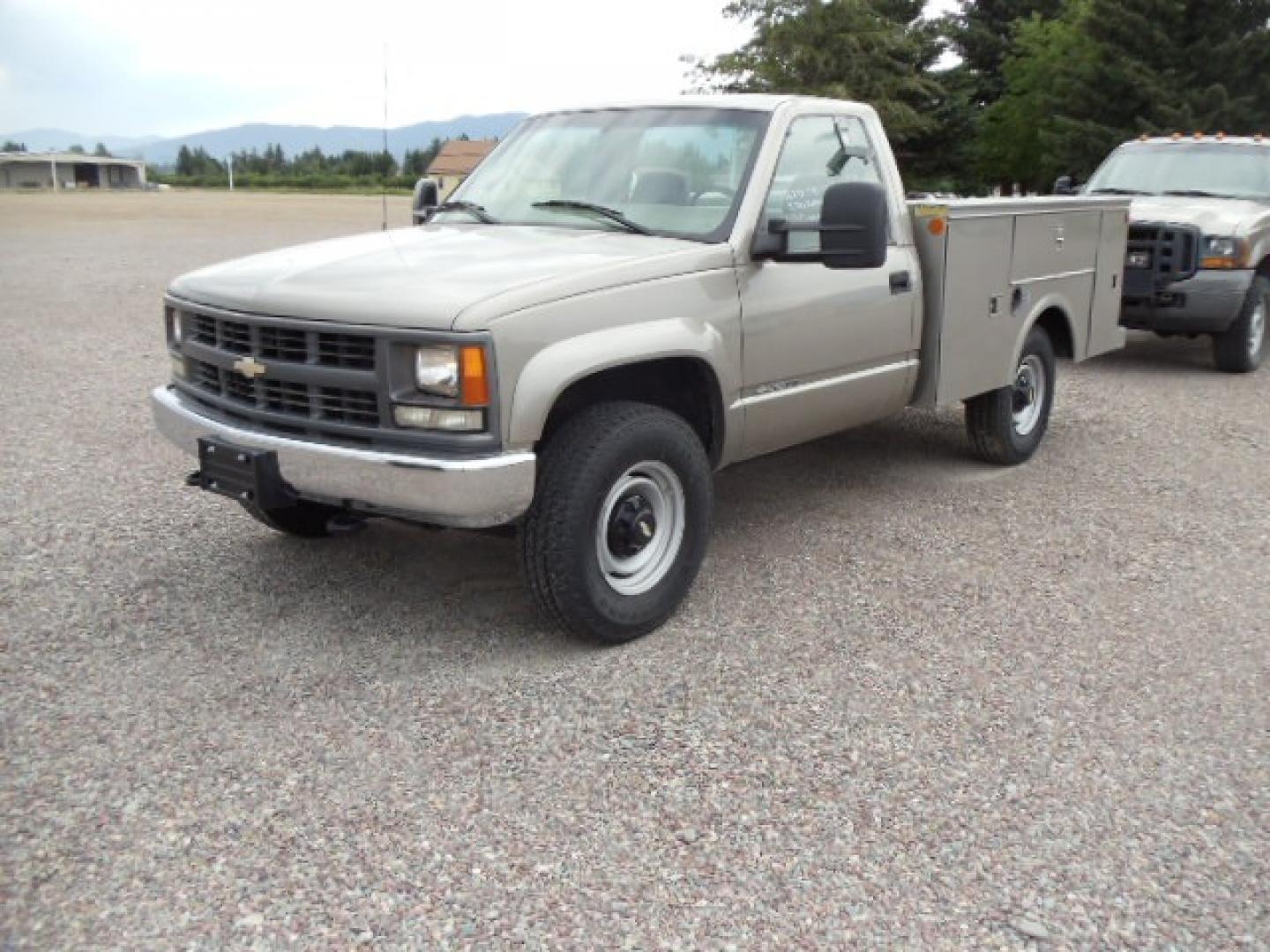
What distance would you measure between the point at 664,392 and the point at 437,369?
1.22m

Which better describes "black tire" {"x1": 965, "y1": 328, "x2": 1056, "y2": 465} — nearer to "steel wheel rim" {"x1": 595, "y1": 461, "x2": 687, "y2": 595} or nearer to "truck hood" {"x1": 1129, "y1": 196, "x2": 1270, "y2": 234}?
"steel wheel rim" {"x1": 595, "y1": 461, "x2": 687, "y2": 595}

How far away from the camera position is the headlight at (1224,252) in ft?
32.1

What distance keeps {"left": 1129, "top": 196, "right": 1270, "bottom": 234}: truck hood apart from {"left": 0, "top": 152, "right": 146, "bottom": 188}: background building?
106 metres

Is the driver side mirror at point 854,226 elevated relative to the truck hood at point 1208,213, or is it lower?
elevated

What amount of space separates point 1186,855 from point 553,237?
3.07m

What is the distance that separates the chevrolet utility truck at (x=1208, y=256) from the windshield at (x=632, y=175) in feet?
18.7

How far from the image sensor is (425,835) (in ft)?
10.4

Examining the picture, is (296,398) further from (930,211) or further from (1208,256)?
(1208,256)

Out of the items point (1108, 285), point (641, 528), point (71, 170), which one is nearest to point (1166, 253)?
point (1108, 285)

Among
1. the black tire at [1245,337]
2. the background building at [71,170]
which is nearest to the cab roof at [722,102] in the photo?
the black tire at [1245,337]

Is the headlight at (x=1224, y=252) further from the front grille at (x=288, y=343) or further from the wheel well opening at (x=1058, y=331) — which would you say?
the front grille at (x=288, y=343)

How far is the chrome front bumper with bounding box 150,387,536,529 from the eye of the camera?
378 centimetres

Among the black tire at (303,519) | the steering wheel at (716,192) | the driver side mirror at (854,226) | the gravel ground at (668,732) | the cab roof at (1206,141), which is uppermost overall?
the cab roof at (1206,141)

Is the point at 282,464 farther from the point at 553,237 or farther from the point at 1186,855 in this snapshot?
the point at 1186,855
